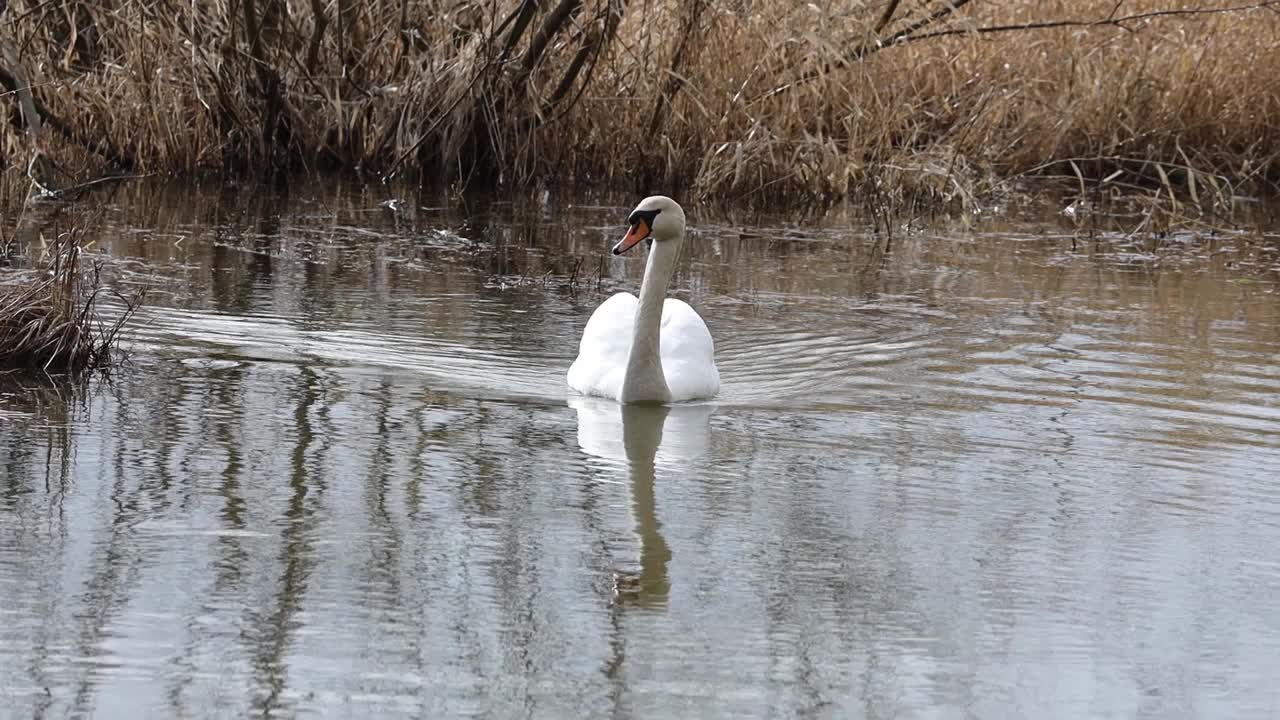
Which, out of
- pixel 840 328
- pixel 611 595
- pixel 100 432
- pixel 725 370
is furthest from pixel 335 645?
pixel 840 328

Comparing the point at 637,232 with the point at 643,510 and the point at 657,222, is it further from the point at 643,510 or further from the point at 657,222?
the point at 643,510

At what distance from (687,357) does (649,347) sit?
32 centimetres

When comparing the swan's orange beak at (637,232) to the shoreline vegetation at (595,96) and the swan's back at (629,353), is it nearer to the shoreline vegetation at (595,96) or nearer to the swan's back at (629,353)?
the swan's back at (629,353)

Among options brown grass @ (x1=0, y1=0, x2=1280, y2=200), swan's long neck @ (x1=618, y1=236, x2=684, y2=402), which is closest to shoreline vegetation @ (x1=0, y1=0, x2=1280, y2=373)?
brown grass @ (x1=0, y1=0, x2=1280, y2=200)

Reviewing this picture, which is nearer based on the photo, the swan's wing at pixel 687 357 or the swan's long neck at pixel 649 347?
the swan's long neck at pixel 649 347

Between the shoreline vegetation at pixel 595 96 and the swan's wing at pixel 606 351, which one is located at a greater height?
the shoreline vegetation at pixel 595 96

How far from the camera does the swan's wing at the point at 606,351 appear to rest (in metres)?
6.73

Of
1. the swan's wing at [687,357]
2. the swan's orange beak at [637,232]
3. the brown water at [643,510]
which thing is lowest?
the brown water at [643,510]

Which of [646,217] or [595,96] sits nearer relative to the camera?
[646,217]

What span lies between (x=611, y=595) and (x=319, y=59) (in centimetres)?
928

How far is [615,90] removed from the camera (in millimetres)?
13023

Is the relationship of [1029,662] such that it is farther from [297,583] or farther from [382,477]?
[382,477]

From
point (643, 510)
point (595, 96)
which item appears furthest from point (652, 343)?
point (595, 96)

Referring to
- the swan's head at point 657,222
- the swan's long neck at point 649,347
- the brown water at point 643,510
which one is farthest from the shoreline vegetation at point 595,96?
the swan's long neck at point 649,347
